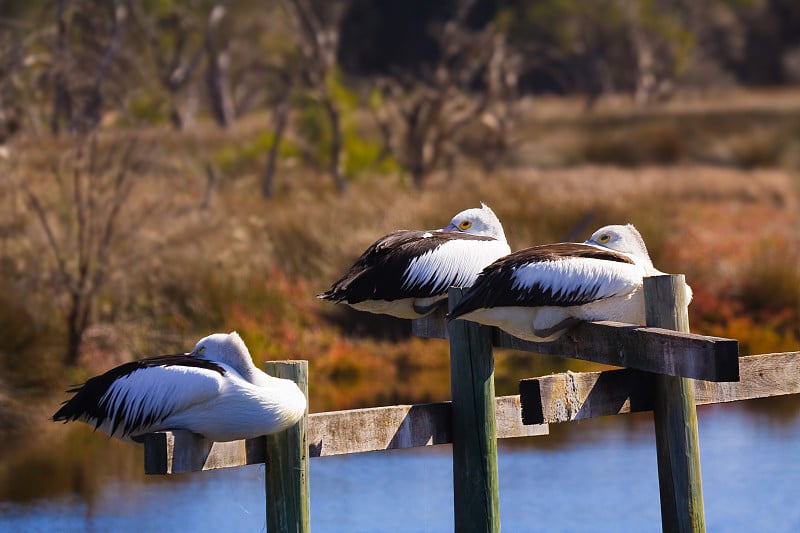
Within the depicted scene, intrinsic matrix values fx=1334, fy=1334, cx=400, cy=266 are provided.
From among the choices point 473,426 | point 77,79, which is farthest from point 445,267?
point 77,79

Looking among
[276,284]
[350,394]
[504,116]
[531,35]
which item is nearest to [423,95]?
[504,116]

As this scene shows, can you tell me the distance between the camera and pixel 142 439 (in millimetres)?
4355

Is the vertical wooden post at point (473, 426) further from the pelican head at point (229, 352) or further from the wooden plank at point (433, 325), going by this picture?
the pelican head at point (229, 352)

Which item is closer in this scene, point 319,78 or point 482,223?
point 482,223

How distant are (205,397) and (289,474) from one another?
1.48ft

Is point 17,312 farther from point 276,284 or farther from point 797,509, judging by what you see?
point 797,509

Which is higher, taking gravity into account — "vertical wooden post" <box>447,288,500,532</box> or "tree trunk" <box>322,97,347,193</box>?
"tree trunk" <box>322,97,347,193</box>

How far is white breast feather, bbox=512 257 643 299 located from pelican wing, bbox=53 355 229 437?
1.11 metres

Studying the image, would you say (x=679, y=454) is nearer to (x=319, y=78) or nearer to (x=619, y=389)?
(x=619, y=389)

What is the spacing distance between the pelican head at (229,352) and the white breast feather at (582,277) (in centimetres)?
95

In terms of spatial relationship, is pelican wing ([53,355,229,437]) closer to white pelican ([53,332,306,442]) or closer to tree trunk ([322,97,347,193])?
white pelican ([53,332,306,442])

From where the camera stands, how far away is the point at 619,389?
15.7 ft

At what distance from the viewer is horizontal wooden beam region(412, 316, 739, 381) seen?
12.9 ft

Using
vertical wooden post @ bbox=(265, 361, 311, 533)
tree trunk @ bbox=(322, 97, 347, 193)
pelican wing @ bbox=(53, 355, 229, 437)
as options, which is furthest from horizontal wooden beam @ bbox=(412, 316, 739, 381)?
tree trunk @ bbox=(322, 97, 347, 193)
